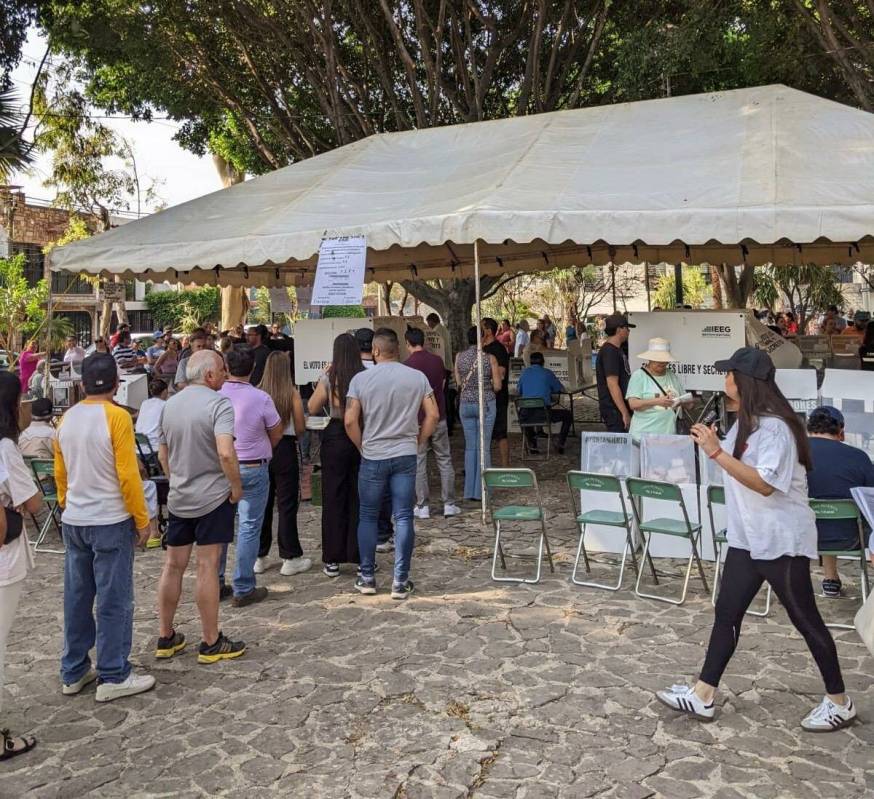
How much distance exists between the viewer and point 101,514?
4336mm

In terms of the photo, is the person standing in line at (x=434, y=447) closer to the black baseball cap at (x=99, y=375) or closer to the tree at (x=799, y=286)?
the black baseball cap at (x=99, y=375)

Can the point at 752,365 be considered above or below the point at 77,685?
above

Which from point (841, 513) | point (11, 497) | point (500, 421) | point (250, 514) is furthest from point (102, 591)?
point (500, 421)

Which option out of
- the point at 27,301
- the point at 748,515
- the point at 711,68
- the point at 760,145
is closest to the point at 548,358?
the point at 711,68

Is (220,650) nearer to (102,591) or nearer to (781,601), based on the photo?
(102,591)

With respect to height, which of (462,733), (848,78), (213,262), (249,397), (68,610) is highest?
(848,78)

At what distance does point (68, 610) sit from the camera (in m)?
4.52

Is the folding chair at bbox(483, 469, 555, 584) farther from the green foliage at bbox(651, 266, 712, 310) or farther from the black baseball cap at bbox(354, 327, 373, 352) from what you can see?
the green foliage at bbox(651, 266, 712, 310)

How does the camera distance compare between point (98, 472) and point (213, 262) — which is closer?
point (98, 472)

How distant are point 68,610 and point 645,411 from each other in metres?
4.44

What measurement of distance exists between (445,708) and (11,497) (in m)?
2.26

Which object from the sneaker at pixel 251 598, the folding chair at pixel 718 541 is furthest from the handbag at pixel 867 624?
the sneaker at pixel 251 598

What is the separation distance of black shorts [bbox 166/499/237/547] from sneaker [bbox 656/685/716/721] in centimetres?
242

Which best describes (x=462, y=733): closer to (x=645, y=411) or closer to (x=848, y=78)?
(x=645, y=411)
